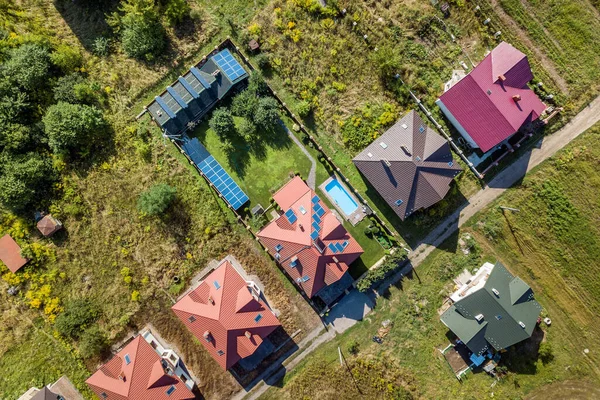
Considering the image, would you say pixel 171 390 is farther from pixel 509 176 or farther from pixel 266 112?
pixel 509 176

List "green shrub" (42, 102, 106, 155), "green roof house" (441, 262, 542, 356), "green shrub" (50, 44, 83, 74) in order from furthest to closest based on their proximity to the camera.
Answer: "green shrub" (50, 44, 83, 74) → "green shrub" (42, 102, 106, 155) → "green roof house" (441, 262, 542, 356)

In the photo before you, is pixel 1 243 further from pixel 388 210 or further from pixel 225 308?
pixel 388 210

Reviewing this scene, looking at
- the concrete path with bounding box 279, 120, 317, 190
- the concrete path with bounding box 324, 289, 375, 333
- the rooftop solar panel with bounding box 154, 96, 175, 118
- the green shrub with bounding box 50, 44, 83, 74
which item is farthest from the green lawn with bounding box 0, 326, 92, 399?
the concrete path with bounding box 279, 120, 317, 190

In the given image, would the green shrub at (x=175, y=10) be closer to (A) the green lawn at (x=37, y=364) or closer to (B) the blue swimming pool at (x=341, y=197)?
(B) the blue swimming pool at (x=341, y=197)

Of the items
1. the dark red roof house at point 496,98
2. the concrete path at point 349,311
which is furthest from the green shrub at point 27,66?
the dark red roof house at point 496,98

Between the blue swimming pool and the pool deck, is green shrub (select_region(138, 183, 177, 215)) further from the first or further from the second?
the blue swimming pool

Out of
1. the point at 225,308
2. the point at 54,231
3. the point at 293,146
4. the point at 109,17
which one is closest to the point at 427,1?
the point at 293,146
